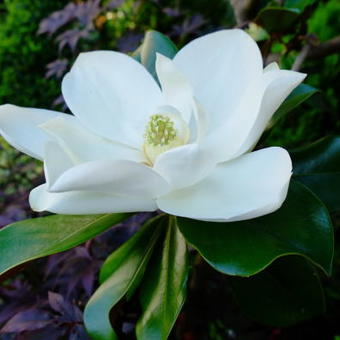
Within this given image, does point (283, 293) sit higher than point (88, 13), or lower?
lower

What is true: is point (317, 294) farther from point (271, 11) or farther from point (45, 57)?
point (45, 57)

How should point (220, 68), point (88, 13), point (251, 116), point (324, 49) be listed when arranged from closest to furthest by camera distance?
1. point (251, 116)
2. point (220, 68)
3. point (324, 49)
4. point (88, 13)

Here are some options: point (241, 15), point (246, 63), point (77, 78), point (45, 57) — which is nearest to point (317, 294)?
point (246, 63)

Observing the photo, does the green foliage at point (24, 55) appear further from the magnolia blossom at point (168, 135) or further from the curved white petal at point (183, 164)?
the curved white petal at point (183, 164)

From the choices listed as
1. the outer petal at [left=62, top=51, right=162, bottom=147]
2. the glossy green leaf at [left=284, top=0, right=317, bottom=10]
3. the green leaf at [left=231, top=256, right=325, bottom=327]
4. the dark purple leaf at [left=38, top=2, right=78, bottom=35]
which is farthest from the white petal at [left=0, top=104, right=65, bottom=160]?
the dark purple leaf at [left=38, top=2, right=78, bottom=35]

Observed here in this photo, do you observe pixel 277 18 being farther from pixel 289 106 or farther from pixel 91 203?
pixel 91 203

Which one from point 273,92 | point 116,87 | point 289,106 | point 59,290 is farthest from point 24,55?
point 273,92

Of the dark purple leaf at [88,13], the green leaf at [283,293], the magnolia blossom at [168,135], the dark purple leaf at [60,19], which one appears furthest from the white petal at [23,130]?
the dark purple leaf at [60,19]
